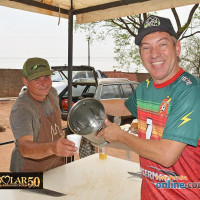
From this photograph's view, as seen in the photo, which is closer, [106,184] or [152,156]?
[152,156]

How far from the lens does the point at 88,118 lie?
1.82 metres

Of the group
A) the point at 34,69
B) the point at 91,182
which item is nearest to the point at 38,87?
the point at 34,69

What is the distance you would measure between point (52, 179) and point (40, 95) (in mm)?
872

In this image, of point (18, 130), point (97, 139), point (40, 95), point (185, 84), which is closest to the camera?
point (185, 84)

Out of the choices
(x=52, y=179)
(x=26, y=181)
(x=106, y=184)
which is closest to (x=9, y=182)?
(x=26, y=181)

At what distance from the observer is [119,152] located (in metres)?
7.13

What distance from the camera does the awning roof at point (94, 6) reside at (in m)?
2.86

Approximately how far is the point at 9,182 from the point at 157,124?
125 cm

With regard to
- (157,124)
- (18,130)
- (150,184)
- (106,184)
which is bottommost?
(106,184)

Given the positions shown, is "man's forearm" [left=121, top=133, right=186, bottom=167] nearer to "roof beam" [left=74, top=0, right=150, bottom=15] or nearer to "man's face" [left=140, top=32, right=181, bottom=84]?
"man's face" [left=140, top=32, right=181, bottom=84]

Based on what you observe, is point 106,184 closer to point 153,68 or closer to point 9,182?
point 9,182

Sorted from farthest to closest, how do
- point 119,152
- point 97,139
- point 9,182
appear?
1. point 119,152
2. point 9,182
3. point 97,139

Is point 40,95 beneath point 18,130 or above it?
above

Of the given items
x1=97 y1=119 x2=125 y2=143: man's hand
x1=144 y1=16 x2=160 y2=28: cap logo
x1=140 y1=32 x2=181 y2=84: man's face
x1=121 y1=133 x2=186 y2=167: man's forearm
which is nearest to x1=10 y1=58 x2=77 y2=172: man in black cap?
x1=97 y1=119 x2=125 y2=143: man's hand
